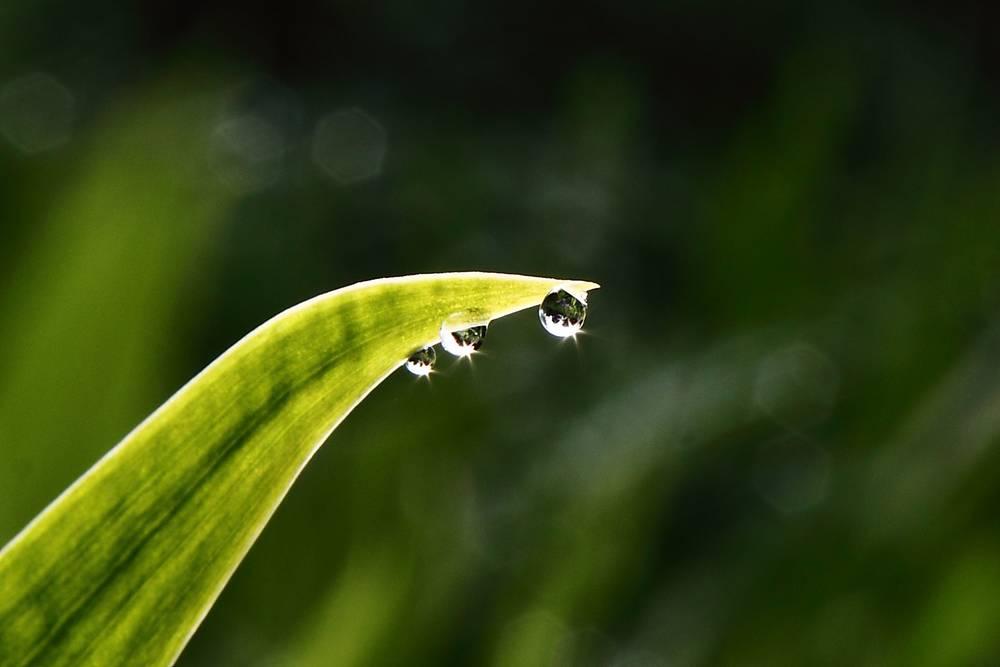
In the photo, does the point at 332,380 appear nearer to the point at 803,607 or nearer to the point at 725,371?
the point at 803,607

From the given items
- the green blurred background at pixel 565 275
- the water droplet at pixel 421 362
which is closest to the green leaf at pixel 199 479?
the water droplet at pixel 421 362

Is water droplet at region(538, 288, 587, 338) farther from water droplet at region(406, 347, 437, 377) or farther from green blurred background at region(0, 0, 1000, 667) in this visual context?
green blurred background at region(0, 0, 1000, 667)

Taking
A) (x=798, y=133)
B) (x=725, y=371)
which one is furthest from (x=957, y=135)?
(x=725, y=371)

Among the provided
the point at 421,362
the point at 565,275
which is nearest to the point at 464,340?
the point at 421,362

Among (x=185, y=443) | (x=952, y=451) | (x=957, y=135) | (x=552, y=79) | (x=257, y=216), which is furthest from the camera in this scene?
(x=552, y=79)

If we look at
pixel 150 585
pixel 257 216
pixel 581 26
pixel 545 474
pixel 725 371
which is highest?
pixel 581 26

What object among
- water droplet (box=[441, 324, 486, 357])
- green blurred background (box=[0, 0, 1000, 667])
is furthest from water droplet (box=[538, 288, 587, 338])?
green blurred background (box=[0, 0, 1000, 667])
